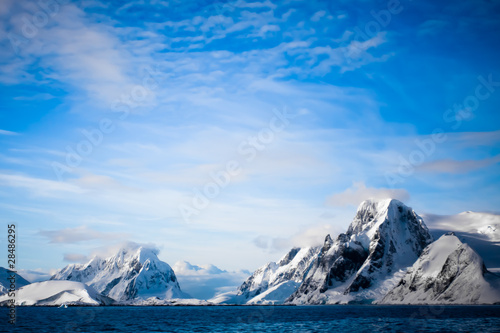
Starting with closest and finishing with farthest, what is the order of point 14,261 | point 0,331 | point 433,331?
point 14,261, point 433,331, point 0,331

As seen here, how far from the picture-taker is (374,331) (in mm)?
92188

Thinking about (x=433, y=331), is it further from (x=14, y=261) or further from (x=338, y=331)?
(x=14, y=261)

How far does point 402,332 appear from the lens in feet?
286

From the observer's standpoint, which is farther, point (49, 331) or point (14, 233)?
point (49, 331)

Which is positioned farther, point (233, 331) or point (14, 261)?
point (233, 331)

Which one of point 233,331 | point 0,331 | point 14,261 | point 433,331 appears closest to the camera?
point 14,261

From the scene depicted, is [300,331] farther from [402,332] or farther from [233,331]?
[402,332]

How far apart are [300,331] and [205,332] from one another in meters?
22.2

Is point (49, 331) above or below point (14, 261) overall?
below

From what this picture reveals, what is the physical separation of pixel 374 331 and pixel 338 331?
8.02m

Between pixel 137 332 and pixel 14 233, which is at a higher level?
pixel 14 233

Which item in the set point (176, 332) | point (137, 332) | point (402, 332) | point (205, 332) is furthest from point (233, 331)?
point (402, 332)

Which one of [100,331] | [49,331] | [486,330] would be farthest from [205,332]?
[486,330]

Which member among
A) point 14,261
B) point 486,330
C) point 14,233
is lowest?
point 486,330
